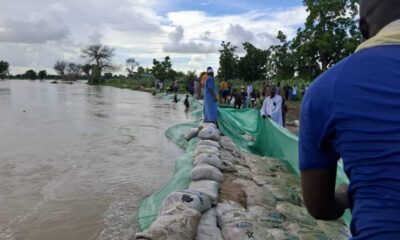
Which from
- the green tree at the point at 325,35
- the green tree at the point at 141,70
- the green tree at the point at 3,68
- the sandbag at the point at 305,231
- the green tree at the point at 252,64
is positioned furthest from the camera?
the green tree at the point at 3,68

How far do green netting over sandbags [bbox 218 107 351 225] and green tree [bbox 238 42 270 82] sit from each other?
79.3 ft

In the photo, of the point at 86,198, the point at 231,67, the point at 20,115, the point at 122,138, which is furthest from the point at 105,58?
the point at 86,198

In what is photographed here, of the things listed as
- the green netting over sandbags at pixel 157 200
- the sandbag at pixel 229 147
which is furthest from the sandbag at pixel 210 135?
the green netting over sandbags at pixel 157 200

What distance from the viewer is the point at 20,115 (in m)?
17.1

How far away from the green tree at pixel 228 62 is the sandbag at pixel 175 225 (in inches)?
1275

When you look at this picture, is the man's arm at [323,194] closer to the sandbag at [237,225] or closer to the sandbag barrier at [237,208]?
the sandbag barrier at [237,208]

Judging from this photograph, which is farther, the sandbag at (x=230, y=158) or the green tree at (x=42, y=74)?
the green tree at (x=42, y=74)

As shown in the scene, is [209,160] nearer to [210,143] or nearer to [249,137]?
[210,143]

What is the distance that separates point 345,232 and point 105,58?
8172 cm

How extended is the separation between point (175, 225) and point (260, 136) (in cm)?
494

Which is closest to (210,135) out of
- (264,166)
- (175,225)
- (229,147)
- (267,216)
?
(229,147)

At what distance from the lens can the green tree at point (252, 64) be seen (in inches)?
1353

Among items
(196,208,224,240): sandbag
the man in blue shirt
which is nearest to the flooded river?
(196,208,224,240): sandbag

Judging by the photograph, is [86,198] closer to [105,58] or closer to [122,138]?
[122,138]
